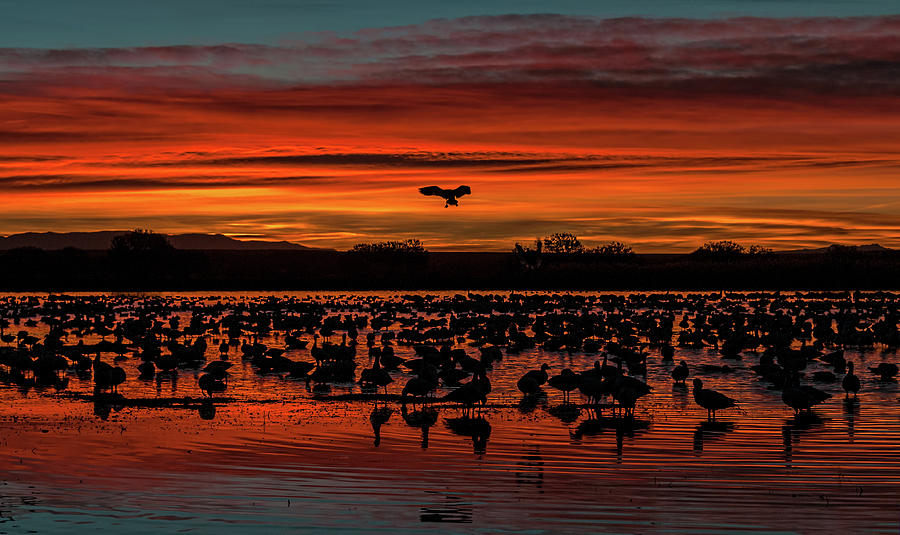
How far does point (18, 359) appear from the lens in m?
27.7

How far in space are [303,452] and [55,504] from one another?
4.61 m

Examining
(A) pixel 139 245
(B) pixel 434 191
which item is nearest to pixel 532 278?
(A) pixel 139 245

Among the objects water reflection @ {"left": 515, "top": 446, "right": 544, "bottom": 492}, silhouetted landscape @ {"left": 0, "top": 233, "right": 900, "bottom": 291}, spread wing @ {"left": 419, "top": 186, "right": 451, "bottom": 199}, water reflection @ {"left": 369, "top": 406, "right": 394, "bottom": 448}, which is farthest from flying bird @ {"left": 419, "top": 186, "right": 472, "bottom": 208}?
silhouetted landscape @ {"left": 0, "top": 233, "right": 900, "bottom": 291}

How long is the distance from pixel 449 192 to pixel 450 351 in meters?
4.30

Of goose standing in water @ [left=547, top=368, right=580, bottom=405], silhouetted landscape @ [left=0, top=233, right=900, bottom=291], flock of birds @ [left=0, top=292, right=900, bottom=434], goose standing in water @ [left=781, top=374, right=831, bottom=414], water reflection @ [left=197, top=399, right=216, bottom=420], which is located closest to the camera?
goose standing in water @ [left=781, top=374, right=831, bottom=414]

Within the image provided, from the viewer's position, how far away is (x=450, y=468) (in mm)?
16125

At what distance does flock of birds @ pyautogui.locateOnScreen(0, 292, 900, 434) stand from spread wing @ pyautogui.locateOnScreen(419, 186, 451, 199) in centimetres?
415

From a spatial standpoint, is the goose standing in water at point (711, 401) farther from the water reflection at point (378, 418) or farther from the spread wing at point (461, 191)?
the spread wing at point (461, 191)

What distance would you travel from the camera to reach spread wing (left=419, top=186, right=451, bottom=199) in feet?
99.7

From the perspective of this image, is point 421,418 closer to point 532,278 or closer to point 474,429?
point 474,429

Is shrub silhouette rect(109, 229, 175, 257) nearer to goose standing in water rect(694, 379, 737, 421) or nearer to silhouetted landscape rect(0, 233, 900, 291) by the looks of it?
silhouetted landscape rect(0, 233, 900, 291)

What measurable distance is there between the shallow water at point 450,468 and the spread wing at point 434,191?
7.64 metres

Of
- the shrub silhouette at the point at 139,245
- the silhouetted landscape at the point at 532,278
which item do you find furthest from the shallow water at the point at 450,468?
the shrub silhouette at the point at 139,245

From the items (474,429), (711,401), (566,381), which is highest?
(566,381)
